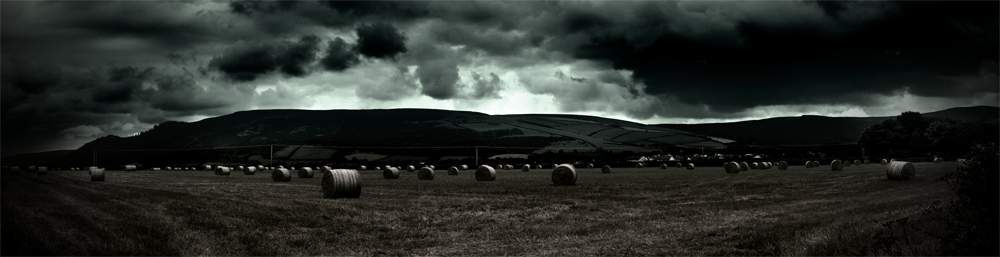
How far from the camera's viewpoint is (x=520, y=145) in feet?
424

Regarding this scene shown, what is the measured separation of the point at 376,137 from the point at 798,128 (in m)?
108

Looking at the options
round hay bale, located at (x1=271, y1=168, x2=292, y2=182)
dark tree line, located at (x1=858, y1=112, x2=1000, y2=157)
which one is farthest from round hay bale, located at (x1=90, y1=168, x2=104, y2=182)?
dark tree line, located at (x1=858, y1=112, x2=1000, y2=157)

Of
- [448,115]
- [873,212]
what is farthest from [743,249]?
[448,115]

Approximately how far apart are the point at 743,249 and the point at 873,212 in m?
5.12

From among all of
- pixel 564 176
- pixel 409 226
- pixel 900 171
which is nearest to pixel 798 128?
pixel 900 171

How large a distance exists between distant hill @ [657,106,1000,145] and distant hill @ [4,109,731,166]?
13.5 metres

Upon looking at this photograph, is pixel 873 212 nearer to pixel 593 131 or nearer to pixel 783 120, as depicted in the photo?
pixel 593 131

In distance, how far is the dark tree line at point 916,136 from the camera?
9619cm

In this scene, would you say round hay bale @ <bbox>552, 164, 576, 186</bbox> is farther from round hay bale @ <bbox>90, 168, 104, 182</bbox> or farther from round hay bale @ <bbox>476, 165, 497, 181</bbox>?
round hay bale @ <bbox>90, 168, 104, 182</bbox>

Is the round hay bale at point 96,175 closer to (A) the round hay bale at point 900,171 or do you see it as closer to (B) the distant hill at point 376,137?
(A) the round hay bale at point 900,171

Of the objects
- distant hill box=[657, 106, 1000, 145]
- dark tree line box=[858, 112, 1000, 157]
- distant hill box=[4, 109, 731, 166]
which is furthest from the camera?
distant hill box=[657, 106, 1000, 145]

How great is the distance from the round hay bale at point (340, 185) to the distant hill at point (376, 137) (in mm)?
81080

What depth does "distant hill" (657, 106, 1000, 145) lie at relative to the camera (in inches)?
5384

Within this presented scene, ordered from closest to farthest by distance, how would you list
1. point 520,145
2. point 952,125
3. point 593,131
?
1. point 952,125
2. point 520,145
3. point 593,131
